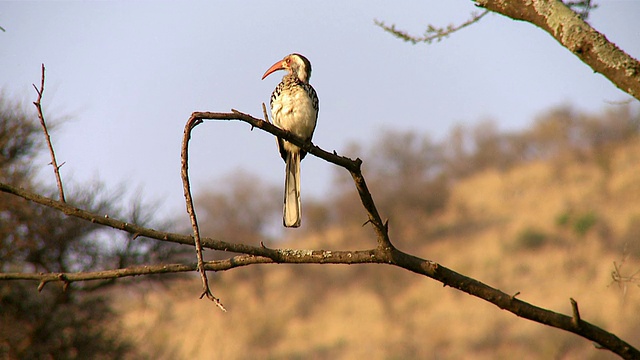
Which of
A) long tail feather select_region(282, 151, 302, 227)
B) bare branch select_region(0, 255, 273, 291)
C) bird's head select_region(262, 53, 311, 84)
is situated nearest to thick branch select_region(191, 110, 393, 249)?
bare branch select_region(0, 255, 273, 291)

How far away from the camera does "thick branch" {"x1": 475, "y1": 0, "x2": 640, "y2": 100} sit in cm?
216

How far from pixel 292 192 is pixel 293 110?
63cm

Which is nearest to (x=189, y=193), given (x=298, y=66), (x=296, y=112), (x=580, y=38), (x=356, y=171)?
(x=356, y=171)

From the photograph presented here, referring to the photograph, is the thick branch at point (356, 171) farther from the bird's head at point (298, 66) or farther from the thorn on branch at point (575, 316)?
the bird's head at point (298, 66)

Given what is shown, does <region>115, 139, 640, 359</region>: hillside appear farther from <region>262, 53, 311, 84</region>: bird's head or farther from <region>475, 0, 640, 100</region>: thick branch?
<region>475, 0, 640, 100</region>: thick branch

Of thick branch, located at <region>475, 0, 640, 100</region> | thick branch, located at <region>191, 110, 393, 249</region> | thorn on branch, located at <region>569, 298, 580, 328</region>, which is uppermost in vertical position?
thick branch, located at <region>475, 0, 640, 100</region>

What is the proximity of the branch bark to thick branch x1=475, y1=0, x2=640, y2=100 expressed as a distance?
0.65 m

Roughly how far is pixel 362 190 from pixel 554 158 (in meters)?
30.9

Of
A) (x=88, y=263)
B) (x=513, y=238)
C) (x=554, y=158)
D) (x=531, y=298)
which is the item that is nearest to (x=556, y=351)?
(x=531, y=298)

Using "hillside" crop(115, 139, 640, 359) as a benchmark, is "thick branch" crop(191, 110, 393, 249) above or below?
below

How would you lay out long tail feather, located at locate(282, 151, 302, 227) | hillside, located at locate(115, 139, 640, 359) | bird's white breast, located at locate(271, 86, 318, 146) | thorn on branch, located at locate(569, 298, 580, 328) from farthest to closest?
hillside, located at locate(115, 139, 640, 359) < bird's white breast, located at locate(271, 86, 318, 146) < long tail feather, located at locate(282, 151, 302, 227) < thorn on branch, located at locate(569, 298, 580, 328)

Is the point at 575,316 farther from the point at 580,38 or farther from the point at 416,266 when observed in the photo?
the point at 580,38

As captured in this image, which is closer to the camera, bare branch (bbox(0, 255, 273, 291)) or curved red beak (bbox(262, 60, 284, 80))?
bare branch (bbox(0, 255, 273, 291))

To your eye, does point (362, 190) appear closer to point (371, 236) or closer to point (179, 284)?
point (179, 284)
